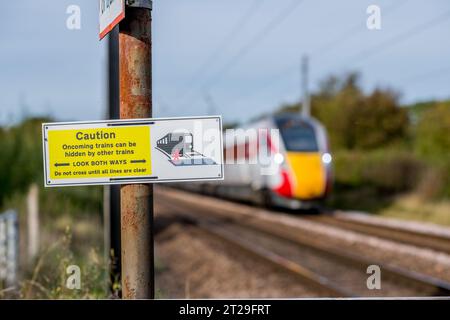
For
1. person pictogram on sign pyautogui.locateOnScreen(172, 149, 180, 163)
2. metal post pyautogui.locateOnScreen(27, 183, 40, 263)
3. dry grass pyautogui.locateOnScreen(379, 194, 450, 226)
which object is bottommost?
dry grass pyautogui.locateOnScreen(379, 194, 450, 226)

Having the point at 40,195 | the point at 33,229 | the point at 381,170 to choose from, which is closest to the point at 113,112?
the point at 33,229

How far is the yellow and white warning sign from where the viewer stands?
236cm

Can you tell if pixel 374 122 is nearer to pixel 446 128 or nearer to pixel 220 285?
pixel 446 128

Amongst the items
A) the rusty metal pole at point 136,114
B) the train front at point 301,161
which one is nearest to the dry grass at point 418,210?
the train front at point 301,161

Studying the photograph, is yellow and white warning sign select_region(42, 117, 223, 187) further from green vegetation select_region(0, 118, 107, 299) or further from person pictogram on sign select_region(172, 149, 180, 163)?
green vegetation select_region(0, 118, 107, 299)

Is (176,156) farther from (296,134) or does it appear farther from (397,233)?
(296,134)

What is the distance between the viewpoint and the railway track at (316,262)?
7.58m

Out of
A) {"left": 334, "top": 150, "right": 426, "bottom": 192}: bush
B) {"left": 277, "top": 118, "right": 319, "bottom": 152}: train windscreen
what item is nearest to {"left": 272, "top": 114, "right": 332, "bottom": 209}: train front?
{"left": 277, "top": 118, "right": 319, "bottom": 152}: train windscreen

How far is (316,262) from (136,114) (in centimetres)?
790

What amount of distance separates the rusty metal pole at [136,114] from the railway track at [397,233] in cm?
904

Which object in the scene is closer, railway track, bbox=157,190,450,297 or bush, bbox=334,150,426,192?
railway track, bbox=157,190,450,297

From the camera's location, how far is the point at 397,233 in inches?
533

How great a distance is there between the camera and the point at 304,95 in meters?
31.3

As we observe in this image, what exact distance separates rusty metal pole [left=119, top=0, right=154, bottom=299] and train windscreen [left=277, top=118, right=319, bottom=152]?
15582mm
